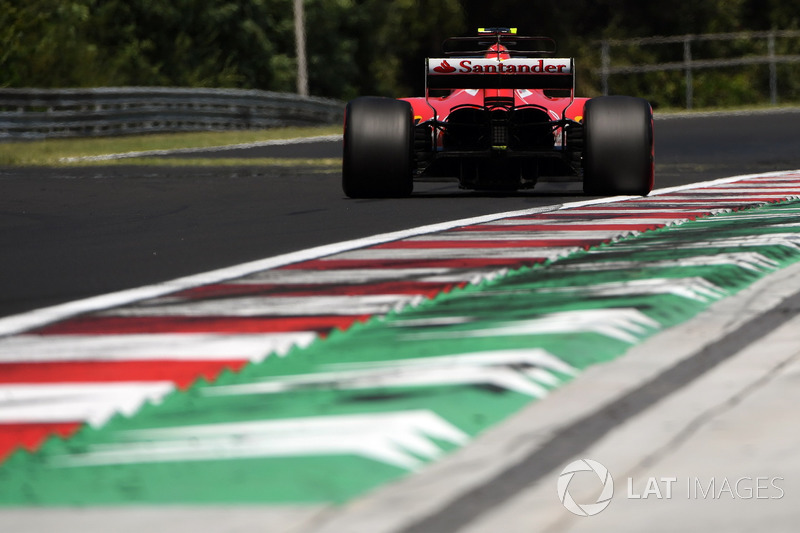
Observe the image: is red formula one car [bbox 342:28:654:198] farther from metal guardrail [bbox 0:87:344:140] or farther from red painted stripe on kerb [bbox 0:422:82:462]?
metal guardrail [bbox 0:87:344:140]

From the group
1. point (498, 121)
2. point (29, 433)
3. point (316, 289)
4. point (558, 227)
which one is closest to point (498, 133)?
point (498, 121)

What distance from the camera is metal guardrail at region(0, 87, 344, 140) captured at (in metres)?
32.5

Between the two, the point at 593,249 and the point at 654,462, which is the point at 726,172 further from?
the point at 654,462

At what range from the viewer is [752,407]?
216 inches

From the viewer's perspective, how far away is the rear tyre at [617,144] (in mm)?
14680

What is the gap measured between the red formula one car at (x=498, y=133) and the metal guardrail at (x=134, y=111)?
17.7 metres

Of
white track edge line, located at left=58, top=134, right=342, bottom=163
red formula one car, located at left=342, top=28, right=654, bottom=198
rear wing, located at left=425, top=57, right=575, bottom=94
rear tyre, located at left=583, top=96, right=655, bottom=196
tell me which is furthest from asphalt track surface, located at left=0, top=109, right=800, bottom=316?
white track edge line, located at left=58, top=134, right=342, bottom=163

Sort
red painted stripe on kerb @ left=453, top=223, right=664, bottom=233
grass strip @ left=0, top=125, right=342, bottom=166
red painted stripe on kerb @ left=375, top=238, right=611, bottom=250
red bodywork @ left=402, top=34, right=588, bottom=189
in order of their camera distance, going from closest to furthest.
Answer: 1. red painted stripe on kerb @ left=375, top=238, right=611, bottom=250
2. red painted stripe on kerb @ left=453, top=223, right=664, bottom=233
3. red bodywork @ left=402, top=34, right=588, bottom=189
4. grass strip @ left=0, top=125, right=342, bottom=166

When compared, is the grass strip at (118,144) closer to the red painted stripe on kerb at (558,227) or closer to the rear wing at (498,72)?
the rear wing at (498,72)

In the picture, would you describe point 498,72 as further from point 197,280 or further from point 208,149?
point 208,149

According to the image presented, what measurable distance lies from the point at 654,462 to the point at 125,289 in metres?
4.27

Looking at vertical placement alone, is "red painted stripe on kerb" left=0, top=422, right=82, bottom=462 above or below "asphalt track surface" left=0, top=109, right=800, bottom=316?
above

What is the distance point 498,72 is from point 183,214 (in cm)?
327

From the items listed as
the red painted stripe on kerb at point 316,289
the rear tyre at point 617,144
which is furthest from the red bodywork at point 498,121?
the red painted stripe on kerb at point 316,289
